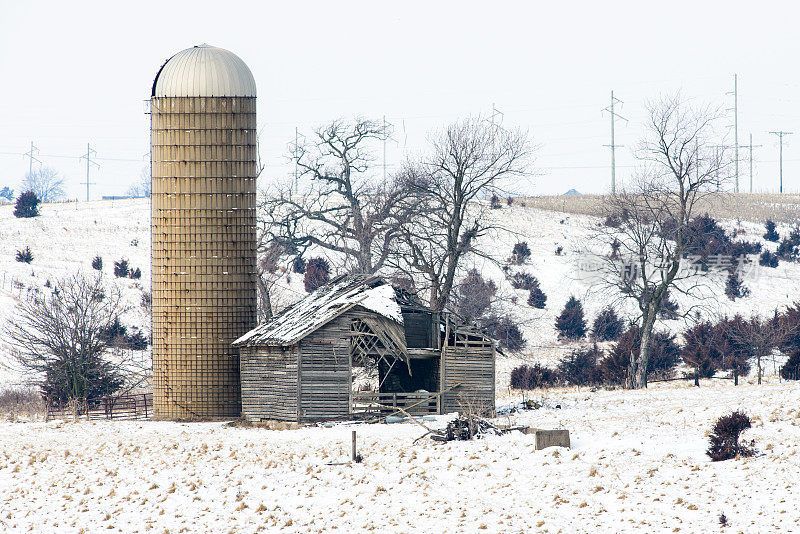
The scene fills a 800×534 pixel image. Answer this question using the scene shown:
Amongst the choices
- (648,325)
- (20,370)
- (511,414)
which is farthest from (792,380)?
(20,370)

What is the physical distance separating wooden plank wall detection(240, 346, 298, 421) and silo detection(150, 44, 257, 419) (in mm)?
1817

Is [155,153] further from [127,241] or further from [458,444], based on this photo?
[127,241]

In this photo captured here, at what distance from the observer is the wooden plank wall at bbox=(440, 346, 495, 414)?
116ft

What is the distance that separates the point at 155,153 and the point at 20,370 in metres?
18.1

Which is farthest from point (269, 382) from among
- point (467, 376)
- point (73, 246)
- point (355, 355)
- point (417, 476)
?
point (73, 246)

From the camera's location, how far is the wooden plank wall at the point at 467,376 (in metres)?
35.2

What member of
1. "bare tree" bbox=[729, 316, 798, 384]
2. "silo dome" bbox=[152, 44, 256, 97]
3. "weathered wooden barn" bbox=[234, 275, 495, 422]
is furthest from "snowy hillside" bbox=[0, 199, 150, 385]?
"bare tree" bbox=[729, 316, 798, 384]

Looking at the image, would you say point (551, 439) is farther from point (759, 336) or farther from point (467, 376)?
point (759, 336)

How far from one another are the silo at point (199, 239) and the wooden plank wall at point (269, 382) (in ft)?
5.96

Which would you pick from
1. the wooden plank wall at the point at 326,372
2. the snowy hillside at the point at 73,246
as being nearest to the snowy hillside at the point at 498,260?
the snowy hillside at the point at 73,246

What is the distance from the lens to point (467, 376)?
3547cm

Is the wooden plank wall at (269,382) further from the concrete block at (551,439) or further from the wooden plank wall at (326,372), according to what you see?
the concrete block at (551,439)

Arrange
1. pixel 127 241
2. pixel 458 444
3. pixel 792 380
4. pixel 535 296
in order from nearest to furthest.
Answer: pixel 458 444 → pixel 792 380 → pixel 535 296 → pixel 127 241

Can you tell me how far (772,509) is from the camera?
18719mm
